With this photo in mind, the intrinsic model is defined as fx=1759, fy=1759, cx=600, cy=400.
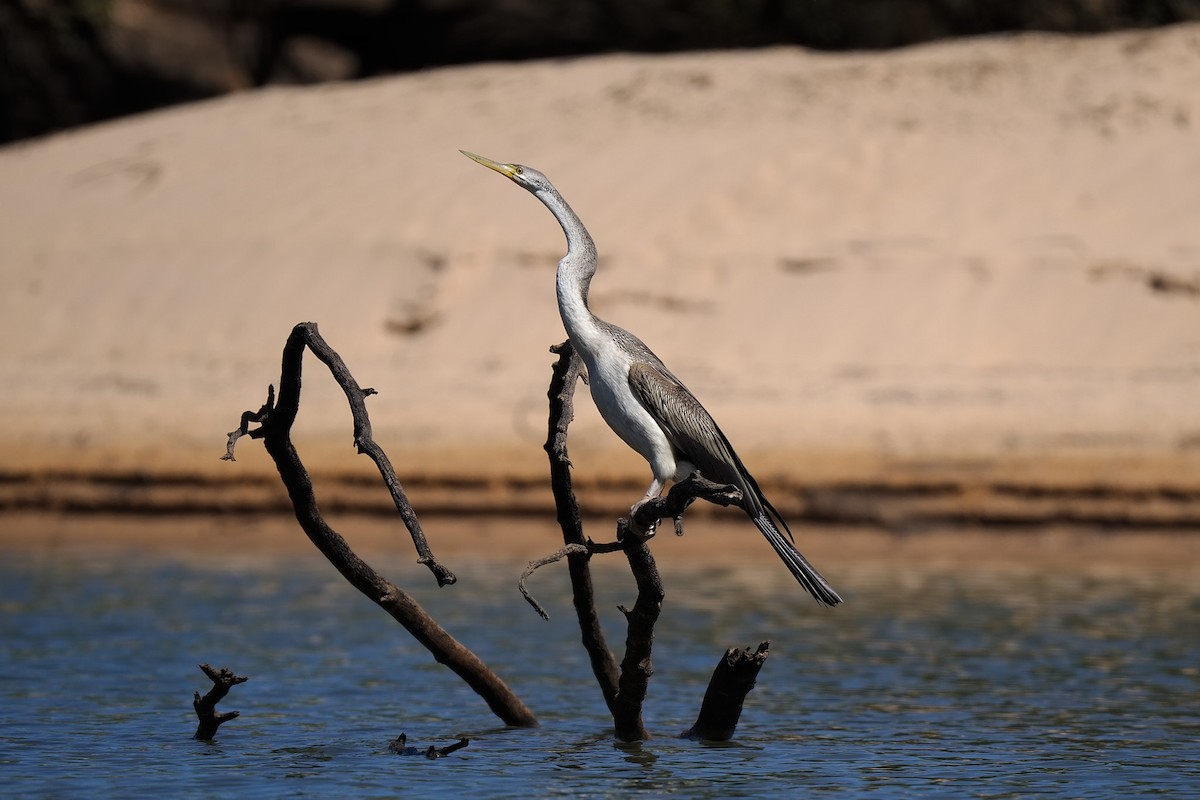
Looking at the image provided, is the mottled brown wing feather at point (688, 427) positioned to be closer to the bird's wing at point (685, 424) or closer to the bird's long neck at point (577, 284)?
the bird's wing at point (685, 424)

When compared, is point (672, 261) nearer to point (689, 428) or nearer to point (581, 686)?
point (581, 686)

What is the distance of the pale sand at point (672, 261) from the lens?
15.1 m

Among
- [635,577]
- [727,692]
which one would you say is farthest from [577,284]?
[727,692]

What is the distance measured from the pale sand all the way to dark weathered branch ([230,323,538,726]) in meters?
7.09

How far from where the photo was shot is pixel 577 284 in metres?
5.77

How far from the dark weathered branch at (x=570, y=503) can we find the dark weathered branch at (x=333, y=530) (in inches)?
18.9

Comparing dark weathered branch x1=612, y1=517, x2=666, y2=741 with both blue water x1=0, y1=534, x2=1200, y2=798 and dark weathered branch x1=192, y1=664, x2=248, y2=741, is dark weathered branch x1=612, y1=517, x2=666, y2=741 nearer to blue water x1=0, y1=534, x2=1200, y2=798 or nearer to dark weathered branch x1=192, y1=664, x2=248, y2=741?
blue water x1=0, y1=534, x2=1200, y2=798

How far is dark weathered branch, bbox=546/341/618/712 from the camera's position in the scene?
6.12 m

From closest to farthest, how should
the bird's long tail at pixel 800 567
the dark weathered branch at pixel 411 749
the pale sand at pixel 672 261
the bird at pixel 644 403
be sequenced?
the bird's long tail at pixel 800 567 < the bird at pixel 644 403 < the dark weathered branch at pixel 411 749 < the pale sand at pixel 672 261

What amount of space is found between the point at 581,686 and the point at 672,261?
10.3 metres

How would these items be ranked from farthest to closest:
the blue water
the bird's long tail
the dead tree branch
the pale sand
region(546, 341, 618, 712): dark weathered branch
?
1. the pale sand
2. the blue water
3. region(546, 341, 618, 712): dark weathered branch
4. the bird's long tail
5. the dead tree branch

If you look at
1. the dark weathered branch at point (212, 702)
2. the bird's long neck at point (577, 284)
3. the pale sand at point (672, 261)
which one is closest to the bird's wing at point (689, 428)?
the bird's long neck at point (577, 284)

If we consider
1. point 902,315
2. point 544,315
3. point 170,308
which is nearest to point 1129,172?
point 902,315

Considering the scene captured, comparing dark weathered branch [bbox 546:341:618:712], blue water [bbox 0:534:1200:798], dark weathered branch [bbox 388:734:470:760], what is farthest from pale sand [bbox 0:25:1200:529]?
dark weathered branch [bbox 546:341:618:712]
